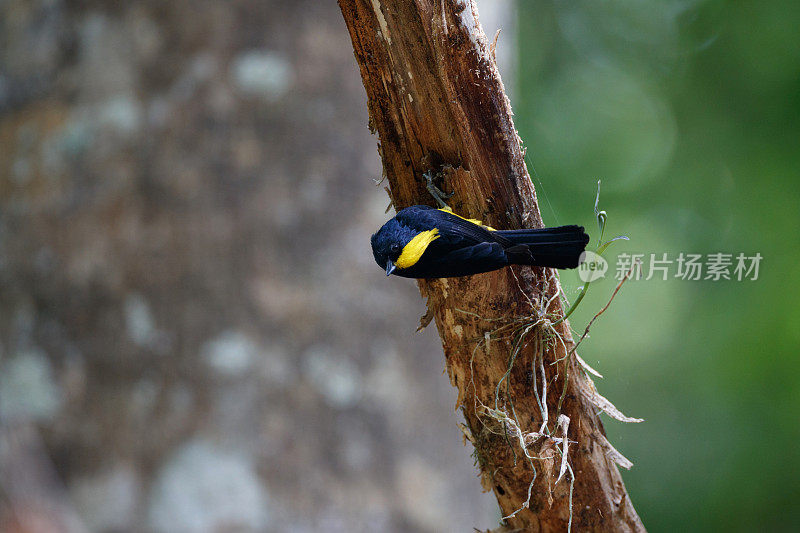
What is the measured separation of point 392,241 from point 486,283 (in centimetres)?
27

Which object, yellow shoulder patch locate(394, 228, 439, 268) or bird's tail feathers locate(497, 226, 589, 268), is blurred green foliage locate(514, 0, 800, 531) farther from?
yellow shoulder patch locate(394, 228, 439, 268)

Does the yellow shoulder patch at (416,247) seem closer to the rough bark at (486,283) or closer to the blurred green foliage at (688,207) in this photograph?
the rough bark at (486,283)

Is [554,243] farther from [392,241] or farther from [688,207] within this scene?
[688,207]

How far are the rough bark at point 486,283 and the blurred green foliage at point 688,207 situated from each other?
3.54m

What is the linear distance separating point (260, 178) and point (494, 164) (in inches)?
60.5

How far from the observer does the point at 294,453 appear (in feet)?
8.93

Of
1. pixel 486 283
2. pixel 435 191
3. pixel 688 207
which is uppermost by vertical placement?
pixel 688 207

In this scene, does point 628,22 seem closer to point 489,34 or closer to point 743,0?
point 743,0

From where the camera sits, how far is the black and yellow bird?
4.84ft

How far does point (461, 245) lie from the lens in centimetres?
148

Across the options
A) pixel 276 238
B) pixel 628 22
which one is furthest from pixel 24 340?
pixel 628 22

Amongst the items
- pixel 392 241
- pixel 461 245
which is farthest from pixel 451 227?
pixel 392 241

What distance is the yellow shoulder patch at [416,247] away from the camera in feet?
4.95

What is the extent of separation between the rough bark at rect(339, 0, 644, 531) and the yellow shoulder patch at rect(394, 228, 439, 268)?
0.14m
